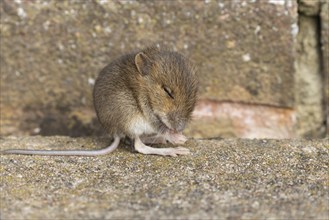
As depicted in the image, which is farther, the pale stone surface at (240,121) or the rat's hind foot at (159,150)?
the pale stone surface at (240,121)

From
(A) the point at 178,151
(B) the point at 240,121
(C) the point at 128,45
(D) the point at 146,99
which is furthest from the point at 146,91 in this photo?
(B) the point at 240,121

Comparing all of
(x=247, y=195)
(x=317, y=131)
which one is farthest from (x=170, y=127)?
(x=317, y=131)

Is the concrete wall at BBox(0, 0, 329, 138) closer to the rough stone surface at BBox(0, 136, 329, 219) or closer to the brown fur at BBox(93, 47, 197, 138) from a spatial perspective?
the brown fur at BBox(93, 47, 197, 138)

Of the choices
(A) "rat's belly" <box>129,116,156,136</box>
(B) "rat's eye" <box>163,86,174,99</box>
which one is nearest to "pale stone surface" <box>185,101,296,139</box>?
(A) "rat's belly" <box>129,116,156,136</box>

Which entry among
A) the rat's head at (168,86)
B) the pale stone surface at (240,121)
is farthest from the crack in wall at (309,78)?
the rat's head at (168,86)

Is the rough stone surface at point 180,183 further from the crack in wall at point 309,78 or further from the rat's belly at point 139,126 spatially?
the crack in wall at point 309,78
